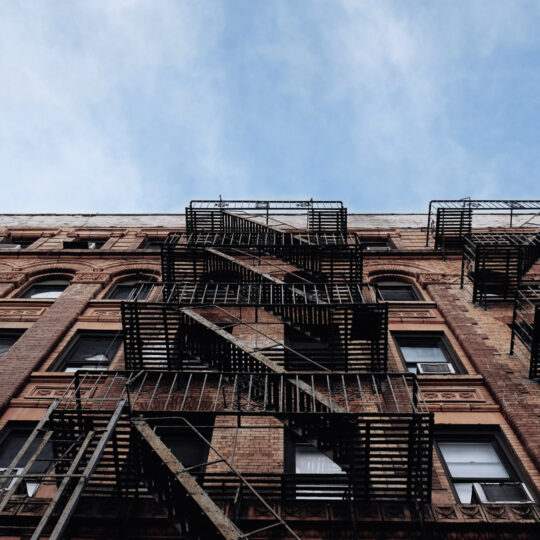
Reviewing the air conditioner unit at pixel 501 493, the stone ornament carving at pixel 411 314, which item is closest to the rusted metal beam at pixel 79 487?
the air conditioner unit at pixel 501 493

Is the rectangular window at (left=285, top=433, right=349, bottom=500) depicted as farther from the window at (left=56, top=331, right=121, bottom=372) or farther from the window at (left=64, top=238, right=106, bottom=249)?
the window at (left=64, top=238, right=106, bottom=249)

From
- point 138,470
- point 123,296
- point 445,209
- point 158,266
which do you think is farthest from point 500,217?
point 138,470

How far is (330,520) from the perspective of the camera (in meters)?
7.96

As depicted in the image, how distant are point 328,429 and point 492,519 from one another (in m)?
2.63

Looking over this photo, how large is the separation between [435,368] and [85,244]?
51.9ft

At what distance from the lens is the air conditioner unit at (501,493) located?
8672 mm

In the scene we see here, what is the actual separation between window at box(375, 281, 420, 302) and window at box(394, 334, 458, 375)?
282 centimetres

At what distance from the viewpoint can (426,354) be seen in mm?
13789

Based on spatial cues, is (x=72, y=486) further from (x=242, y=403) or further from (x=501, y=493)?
(x=501, y=493)

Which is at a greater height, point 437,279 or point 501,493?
point 437,279

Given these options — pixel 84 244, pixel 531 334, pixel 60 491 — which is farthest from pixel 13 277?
pixel 531 334

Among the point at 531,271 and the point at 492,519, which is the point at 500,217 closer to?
the point at 531,271

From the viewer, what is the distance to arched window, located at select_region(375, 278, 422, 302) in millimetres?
17500

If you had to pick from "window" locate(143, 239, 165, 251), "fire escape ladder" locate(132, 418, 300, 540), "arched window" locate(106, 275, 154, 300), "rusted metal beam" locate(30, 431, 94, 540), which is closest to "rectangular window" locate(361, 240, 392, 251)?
"window" locate(143, 239, 165, 251)
